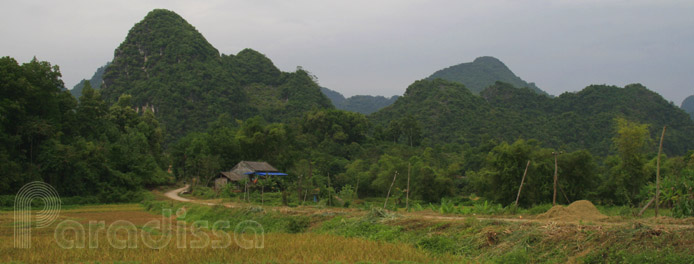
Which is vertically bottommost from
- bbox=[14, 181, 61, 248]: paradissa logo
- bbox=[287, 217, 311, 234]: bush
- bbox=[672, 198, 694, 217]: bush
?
bbox=[14, 181, 61, 248]: paradissa logo

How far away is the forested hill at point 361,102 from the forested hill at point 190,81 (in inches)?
2784

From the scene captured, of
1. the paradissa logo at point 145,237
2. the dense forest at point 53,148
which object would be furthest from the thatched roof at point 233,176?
the paradissa logo at point 145,237

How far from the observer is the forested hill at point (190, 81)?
65.9 m

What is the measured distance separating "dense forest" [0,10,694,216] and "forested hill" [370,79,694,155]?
0.26 meters

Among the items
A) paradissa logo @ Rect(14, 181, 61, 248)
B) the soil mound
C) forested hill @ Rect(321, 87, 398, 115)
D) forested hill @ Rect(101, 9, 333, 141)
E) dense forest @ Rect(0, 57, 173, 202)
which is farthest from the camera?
forested hill @ Rect(321, 87, 398, 115)

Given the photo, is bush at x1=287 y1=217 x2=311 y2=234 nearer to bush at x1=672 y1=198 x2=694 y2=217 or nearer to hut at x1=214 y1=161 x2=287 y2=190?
bush at x1=672 y1=198 x2=694 y2=217

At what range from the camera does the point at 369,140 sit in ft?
184

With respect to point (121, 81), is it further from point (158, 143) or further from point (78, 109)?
point (78, 109)

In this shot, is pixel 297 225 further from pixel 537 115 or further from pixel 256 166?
pixel 537 115

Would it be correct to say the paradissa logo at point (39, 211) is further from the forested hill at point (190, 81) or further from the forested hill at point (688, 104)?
the forested hill at point (688, 104)

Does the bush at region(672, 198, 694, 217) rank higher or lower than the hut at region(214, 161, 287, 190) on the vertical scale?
higher

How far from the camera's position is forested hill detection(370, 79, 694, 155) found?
59.3 meters

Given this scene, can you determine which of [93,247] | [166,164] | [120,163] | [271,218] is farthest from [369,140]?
[93,247]

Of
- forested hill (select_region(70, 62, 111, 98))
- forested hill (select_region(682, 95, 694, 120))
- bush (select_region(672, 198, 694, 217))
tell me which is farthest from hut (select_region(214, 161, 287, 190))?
forested hill (select_region(682, 95, 694, 120))
